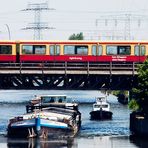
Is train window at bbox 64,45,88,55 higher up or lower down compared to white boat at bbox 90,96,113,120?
higher up

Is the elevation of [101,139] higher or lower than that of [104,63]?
lower

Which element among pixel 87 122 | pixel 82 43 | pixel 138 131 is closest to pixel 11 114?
pixel 87 122

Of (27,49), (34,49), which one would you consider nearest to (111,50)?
(34,49)

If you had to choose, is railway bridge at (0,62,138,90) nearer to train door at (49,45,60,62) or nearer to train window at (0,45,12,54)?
train door at (49,45,60,62)

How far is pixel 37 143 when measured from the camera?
102m

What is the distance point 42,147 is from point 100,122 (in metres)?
38.9

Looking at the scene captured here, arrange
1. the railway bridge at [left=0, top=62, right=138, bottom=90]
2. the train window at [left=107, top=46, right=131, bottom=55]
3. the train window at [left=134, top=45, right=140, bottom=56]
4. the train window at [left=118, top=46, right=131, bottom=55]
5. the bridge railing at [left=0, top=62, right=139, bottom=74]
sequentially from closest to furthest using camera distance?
the railway bridge at [left=0, top=62, right=138, bottom=90] < the bridge railing at [left=0, top=62, right=139, bottom=74] < the train window at [left=107, top=46, right=131, bottom=55] < the train window at [left=134, top=45, right=140, bottom=56] < the train window at [left=118, top=46, right=131, bottom=55]

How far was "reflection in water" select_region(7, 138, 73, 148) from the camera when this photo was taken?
9912 cm

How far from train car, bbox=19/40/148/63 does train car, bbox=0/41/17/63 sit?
904 mm

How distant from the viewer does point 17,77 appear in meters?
113

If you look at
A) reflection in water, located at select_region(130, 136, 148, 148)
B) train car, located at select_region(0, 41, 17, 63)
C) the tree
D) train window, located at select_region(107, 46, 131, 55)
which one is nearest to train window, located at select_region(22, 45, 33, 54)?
train car, located at select_region(0, 41, 17, 63)

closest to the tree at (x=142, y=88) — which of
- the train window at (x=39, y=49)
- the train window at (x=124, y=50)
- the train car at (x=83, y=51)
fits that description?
the train car at (x=83, y=51)

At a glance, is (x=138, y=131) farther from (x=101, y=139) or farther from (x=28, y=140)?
(x=28, y=140)

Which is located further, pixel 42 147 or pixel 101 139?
pixel 101 139
